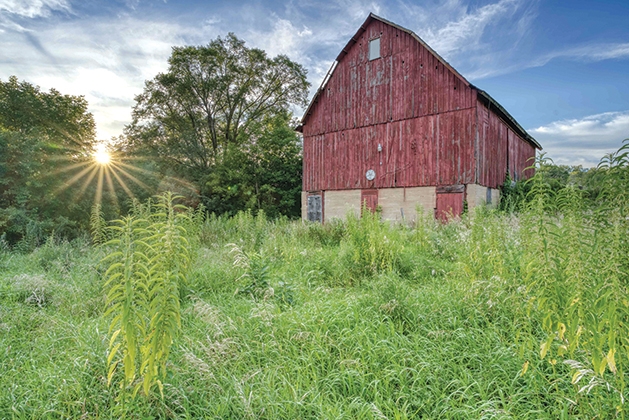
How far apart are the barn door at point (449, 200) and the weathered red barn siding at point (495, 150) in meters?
0.86

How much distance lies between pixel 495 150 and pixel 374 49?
279 inches

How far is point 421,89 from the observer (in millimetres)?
13359

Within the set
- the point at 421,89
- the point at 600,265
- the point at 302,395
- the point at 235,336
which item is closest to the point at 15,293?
the point at 235,336

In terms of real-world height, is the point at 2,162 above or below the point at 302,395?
above

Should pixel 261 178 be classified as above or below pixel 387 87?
below

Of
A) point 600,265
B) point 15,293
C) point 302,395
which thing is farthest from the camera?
point 15,293

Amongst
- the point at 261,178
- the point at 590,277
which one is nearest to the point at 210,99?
the point at 261,178

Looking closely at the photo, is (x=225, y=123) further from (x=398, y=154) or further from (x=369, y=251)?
(x=369, y=251)

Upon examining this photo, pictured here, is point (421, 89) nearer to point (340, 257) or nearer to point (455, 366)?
point (340, 257)

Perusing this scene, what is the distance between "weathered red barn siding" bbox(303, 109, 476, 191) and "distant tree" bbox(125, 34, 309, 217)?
7.55 metres

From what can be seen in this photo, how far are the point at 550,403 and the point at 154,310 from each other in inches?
97.7

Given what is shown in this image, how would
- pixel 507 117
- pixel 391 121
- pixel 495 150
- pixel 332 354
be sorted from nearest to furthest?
pixel 332 354 → pixel 495 150 → pixel 391 121 → pixel 507 117

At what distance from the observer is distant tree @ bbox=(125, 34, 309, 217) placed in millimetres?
23781

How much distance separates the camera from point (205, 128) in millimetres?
27359
